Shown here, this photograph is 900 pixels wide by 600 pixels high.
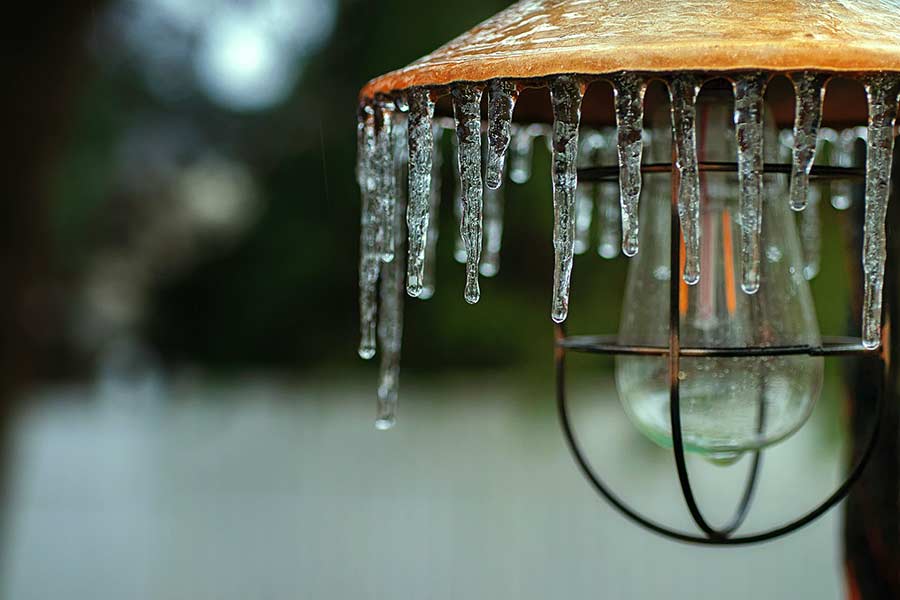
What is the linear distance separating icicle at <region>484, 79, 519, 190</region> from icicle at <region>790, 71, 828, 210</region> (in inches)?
7.9

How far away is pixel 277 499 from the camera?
505 centimetres

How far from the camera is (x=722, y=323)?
1.06 metres

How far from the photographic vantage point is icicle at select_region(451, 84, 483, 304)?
2.66ft

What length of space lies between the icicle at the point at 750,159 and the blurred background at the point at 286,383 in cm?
262

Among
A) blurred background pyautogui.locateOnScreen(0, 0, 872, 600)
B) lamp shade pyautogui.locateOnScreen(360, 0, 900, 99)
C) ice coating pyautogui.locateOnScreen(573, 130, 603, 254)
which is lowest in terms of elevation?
blurred background pyautogui.locateOnScreen(0, 0, 872, 600)

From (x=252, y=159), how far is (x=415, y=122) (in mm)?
4623

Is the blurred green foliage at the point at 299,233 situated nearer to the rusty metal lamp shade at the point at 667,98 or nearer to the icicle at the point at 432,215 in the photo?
the icicle at the point at 432,215

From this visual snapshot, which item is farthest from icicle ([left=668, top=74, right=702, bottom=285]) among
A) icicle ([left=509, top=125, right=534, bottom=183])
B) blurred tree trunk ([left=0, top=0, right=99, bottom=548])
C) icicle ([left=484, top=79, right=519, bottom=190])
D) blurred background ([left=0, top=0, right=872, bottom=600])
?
blurred background ([left=0, top=0, right=872, bottom=600])

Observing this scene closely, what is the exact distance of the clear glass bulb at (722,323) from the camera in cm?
104

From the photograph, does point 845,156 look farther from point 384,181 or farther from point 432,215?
point 384,181

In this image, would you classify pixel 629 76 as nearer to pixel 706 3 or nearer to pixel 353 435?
pixel 706 3

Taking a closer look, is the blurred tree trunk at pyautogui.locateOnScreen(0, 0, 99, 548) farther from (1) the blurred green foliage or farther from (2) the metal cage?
(2) the metal cage

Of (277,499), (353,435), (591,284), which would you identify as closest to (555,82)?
(591,284)

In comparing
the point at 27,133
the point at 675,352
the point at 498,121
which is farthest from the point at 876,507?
the point at 27,133
